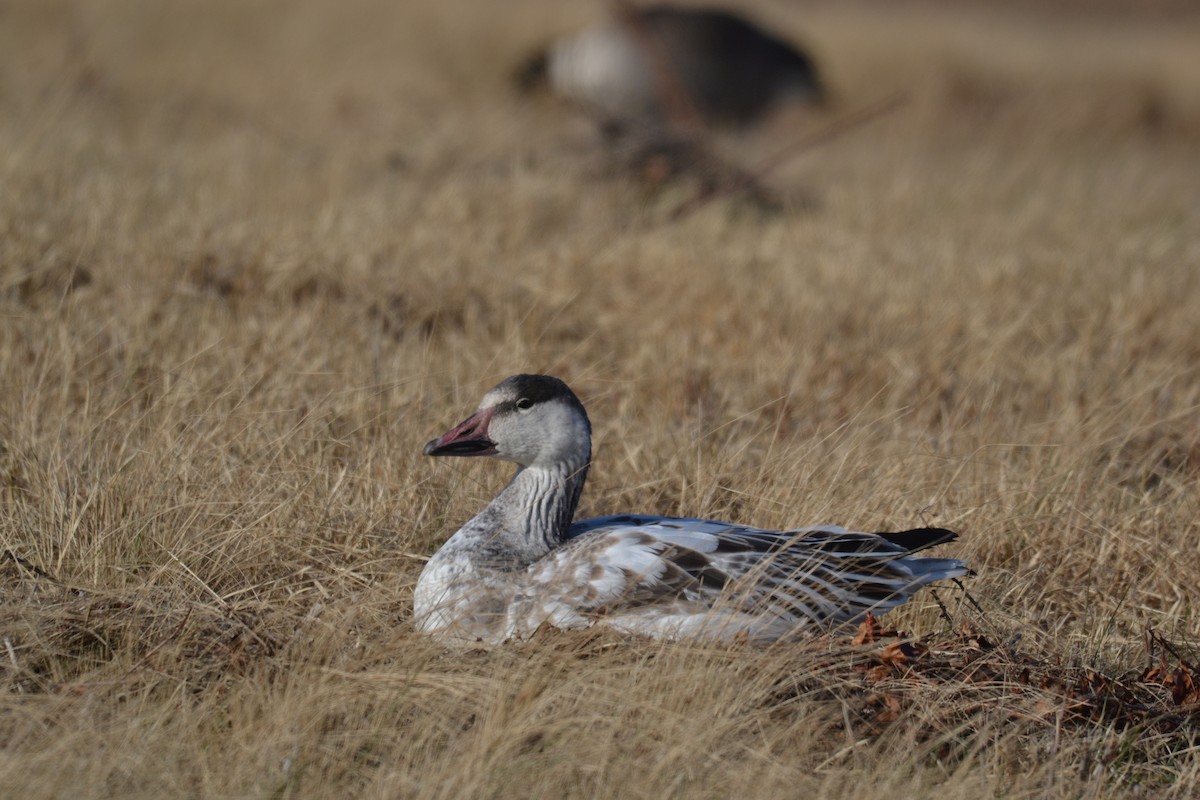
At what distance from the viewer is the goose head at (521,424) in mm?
2988

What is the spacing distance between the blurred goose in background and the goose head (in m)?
6.89

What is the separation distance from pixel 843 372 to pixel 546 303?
1061 mm

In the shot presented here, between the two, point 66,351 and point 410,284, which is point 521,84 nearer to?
point 410,284

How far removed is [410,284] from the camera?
16.0 ft

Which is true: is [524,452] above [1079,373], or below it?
above

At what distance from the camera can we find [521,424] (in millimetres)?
2994

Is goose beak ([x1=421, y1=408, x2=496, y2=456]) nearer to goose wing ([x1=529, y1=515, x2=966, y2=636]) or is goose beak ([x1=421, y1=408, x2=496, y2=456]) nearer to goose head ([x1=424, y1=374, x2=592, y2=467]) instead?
goose head ([x1=424, y1=374, x2=592, y2=467])

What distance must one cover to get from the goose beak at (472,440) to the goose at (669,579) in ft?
0.10

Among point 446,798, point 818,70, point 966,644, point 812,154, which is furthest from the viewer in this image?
point 818,70

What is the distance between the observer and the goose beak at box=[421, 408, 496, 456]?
9.80 feet

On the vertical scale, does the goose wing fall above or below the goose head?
below

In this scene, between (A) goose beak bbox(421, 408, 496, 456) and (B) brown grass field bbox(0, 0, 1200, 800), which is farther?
(A) goose beak bbox(421, 408, 496, 456)

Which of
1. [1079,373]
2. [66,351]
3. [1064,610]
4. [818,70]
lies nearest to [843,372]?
[1079,373]

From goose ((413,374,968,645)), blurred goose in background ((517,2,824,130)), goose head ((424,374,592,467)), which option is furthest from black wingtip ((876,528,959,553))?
blurred goose in background ((517,2,824,130))
